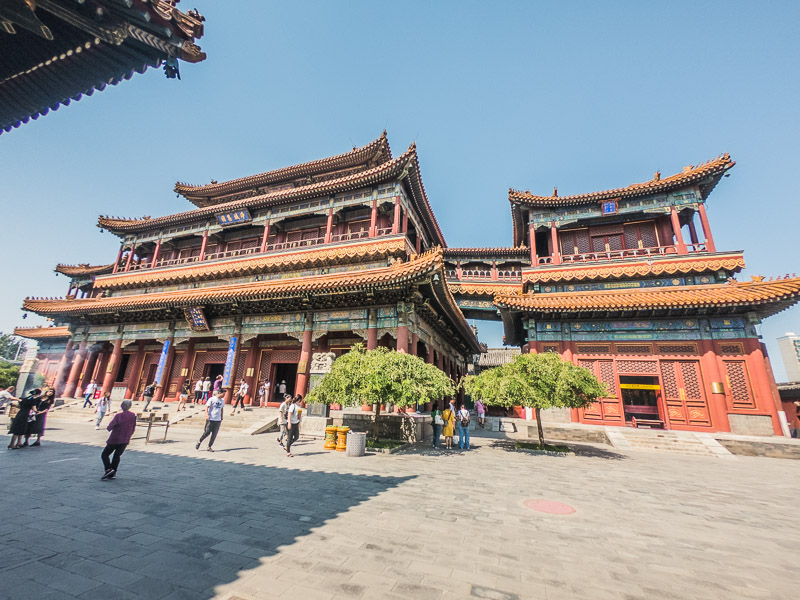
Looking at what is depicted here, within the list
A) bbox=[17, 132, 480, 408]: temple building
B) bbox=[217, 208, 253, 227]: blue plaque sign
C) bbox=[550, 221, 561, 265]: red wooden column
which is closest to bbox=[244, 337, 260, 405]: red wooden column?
bbox=[17, 132, 480, 408]: temple building

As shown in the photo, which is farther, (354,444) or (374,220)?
(374,220)

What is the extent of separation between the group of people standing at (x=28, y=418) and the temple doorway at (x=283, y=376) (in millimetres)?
9060

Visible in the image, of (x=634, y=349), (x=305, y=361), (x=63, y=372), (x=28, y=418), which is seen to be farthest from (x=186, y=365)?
(x=634, y=349)

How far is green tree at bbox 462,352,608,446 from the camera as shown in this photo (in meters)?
10.4

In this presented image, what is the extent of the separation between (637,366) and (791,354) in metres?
35.3

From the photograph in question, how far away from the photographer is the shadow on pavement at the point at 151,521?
2.65 meters

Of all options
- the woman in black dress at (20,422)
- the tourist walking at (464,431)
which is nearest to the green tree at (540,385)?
the tourist walking at (464,431)

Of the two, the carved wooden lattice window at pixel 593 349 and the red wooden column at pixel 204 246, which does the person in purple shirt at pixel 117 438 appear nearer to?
the carved wooden lattice window at pixel 593 349

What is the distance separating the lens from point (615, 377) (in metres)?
14.7

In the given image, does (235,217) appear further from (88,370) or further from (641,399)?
(641,399)

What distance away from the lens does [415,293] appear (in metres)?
13.2

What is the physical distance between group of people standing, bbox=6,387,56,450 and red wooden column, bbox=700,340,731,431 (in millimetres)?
22171

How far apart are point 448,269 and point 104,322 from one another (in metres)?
22.1

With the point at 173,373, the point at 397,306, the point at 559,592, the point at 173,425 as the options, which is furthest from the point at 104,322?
the point at 559,592
